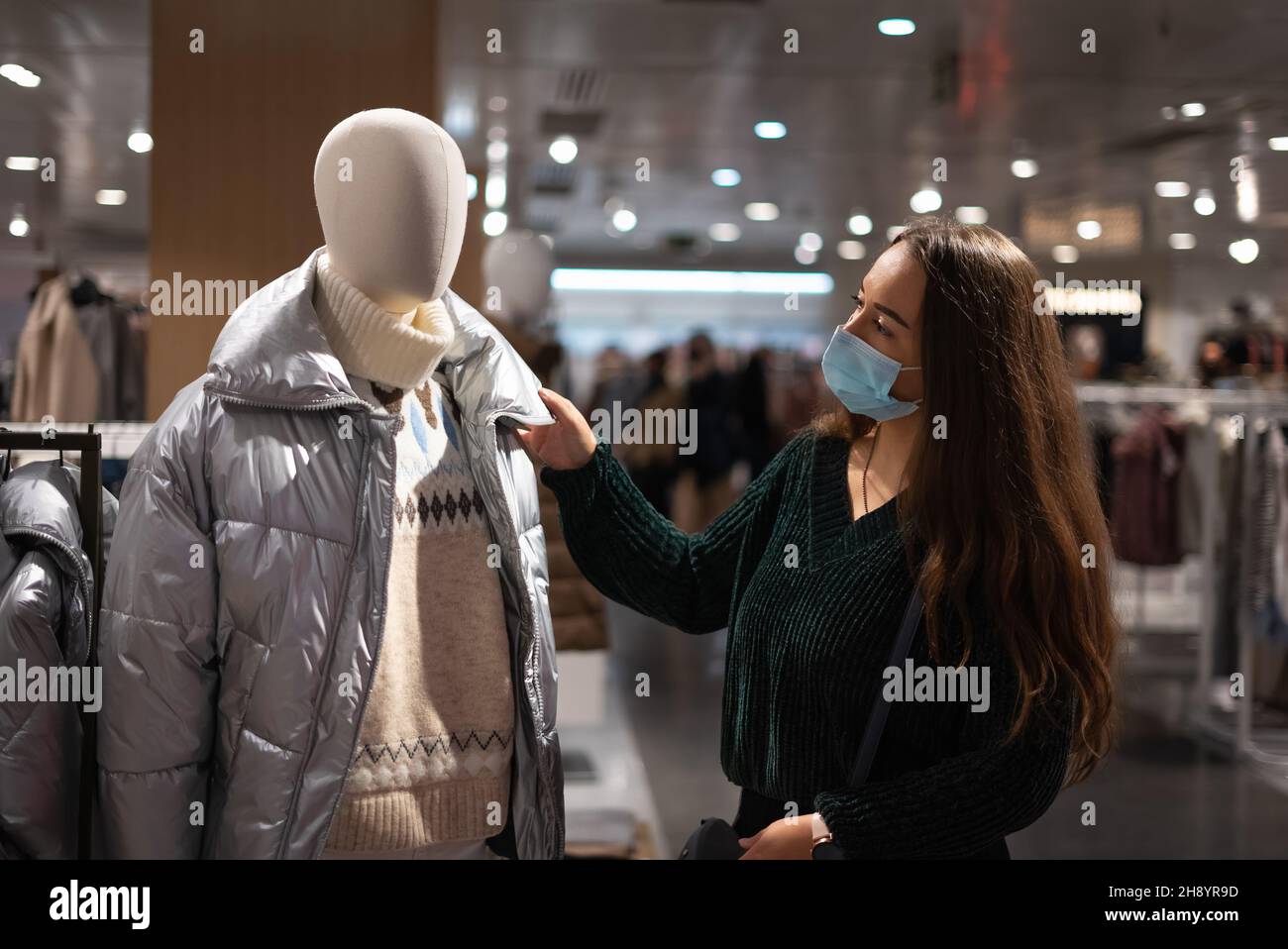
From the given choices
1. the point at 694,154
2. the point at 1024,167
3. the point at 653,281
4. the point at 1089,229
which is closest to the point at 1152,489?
the point at 1089,229

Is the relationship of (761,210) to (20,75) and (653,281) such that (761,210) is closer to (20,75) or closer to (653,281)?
(653,281)

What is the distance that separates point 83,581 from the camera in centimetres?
151

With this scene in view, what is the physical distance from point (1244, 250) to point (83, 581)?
381 inches

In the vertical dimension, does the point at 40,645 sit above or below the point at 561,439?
below

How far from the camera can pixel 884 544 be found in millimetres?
1500

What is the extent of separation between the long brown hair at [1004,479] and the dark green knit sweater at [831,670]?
5 centimetres

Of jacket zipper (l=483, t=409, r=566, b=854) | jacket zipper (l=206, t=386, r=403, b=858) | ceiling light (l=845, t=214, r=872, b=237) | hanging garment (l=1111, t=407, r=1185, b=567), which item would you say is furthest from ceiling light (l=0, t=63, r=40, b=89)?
ceiling light (l=845, t=214, r=872, b=237)

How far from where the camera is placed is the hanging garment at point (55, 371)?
8.16 feet

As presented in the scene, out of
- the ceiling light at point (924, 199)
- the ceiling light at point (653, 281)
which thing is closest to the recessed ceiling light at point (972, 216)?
the ceiling light at point (924, 199)

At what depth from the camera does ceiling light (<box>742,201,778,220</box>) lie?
9250 mm

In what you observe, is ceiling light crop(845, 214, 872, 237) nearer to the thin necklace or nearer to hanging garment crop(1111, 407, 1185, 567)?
hanging garment crop(1111, 407, 1185, 567)

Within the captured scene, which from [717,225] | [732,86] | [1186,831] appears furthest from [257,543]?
[717,225]

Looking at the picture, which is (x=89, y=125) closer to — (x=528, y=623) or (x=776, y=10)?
(x=528, y=623)

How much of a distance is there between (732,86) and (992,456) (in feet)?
13.8
